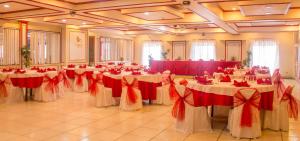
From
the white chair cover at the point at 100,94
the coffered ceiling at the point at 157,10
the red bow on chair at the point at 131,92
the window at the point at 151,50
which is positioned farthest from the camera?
the window at the point at 151,50

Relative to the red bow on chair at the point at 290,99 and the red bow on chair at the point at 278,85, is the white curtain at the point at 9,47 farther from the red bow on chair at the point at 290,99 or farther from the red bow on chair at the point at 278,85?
the red bow on chair at the point at 290,99

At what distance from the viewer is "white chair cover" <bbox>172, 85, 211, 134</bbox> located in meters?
4.86

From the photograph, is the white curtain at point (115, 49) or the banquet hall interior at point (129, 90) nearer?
the banquet hall interior at point (129, 90)

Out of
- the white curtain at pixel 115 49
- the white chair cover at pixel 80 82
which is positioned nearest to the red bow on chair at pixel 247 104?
the white chair cover at pixel 80 82

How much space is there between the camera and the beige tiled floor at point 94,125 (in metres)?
4.61

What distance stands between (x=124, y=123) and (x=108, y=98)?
68.8 inches

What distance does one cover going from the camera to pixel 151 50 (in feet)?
67.9

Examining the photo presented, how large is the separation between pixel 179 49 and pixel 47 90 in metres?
13.1

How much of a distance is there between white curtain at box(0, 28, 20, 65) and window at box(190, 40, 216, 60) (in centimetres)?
1136

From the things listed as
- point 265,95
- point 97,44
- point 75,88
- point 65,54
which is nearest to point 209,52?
point 97,44

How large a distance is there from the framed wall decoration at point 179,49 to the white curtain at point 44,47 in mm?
8849

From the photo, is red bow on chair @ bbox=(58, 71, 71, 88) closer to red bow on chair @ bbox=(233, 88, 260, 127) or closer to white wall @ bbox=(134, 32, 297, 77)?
red bow on chair @ bbox=(233, 88, 260, 127)
